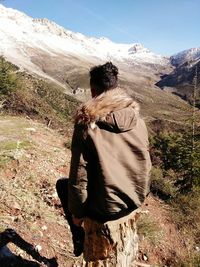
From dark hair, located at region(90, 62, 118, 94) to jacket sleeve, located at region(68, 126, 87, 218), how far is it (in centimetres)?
47

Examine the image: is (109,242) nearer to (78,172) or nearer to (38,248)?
(78,172)

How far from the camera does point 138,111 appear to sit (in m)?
3.84

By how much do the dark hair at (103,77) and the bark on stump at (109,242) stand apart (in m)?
1.23

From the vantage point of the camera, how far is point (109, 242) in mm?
3818

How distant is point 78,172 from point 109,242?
80 centimetres

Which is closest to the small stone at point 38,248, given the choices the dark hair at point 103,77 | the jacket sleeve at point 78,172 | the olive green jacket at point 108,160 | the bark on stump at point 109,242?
the bark on stump at point 109,242

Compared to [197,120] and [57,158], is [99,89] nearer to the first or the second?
[57,158]

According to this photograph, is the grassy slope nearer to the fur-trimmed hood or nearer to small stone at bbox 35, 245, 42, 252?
small stone at bbox 35, 245, 42, 252

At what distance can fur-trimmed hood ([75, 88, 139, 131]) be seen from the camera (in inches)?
138

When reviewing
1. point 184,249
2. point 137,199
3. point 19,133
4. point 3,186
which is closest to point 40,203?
point 3,186

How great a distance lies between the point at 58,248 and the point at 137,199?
91.9 inches

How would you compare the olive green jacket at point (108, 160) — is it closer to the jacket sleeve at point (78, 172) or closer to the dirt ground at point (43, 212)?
the jacket sleeve at point (78, 172)

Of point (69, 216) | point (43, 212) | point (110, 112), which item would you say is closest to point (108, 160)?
point (110, 112)

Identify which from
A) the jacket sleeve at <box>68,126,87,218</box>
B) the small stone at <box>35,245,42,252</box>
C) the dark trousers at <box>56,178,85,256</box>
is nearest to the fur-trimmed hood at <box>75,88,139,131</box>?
the jacket sleeve at <box>68,126,87,218</box>
